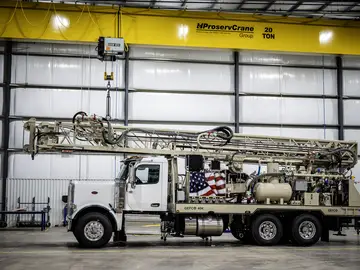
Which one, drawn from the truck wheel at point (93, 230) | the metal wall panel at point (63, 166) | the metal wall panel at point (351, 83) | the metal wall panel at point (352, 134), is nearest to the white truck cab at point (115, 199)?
the truck wheel at point (93, 230)

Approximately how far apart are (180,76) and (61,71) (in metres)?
5.56

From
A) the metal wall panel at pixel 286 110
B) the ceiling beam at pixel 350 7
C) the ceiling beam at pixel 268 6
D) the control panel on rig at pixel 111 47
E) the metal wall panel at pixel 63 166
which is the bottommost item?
the metal wall panel at pixel 63 166

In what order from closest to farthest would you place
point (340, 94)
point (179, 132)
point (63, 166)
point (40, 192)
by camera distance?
point (179, 132) → point (40, 192) → point (63, 166) → point (340, 94)

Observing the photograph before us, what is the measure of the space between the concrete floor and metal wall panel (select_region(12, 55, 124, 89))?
827 centimetres

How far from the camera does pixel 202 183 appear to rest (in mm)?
15125

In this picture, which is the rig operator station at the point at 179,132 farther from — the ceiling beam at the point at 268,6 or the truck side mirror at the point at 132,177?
the ceiling beam at the point at 268,6

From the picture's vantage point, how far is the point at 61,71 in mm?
22656

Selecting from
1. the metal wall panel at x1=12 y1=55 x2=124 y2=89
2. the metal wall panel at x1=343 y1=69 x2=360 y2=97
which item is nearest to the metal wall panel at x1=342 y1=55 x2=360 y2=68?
the metal wall panel at x1=343 y1=69 x2=360 y2=97

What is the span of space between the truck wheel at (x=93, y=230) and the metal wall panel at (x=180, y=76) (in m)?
10.3

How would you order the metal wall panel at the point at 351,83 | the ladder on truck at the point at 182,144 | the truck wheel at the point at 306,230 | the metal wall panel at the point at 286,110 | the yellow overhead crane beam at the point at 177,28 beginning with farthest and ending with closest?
the metal wall panel at the point at 351,83 < the metal wall panel at the point at 286,110 < the yellow overhead crane beam at the point at 177,28 < the truck wheel at the point at 306,230 < the ladder on truck at the point at 182,144

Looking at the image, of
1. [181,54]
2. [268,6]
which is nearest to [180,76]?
[181,54]

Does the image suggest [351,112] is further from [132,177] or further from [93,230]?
[93,230]

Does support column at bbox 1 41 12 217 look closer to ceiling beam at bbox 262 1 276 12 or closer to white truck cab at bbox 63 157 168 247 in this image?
white truck cab at bbox 63 157 168 247

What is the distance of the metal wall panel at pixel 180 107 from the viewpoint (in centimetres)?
2295
